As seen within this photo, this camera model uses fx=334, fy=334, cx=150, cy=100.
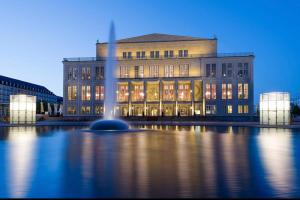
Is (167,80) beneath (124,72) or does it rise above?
beneath

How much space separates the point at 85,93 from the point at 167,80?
911 inches

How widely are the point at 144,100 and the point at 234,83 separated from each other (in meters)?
24.3

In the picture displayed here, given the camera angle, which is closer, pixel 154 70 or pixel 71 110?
pixel 154 70

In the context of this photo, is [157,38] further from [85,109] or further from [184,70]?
[85,109]

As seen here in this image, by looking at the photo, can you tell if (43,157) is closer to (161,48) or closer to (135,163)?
(135,163)

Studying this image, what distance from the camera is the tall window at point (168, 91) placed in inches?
3565

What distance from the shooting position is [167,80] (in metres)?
89.7

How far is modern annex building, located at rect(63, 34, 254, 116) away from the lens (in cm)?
8681

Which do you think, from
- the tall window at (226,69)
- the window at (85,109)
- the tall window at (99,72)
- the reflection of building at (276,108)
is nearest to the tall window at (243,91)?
the tall window at (226,69)

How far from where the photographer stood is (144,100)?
91125 mm

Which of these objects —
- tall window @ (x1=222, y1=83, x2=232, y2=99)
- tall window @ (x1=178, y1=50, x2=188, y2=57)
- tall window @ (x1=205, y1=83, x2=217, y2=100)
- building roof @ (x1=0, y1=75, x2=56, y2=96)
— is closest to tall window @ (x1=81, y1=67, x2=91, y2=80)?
tall window @ (x1=178, y1=50, x2=188, y2=57)

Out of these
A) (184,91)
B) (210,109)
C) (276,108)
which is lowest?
(210,109)

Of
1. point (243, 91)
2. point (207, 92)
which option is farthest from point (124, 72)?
point (243, 91)

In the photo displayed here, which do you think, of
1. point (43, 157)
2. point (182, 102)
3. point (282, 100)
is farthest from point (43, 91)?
point (43, 157)
